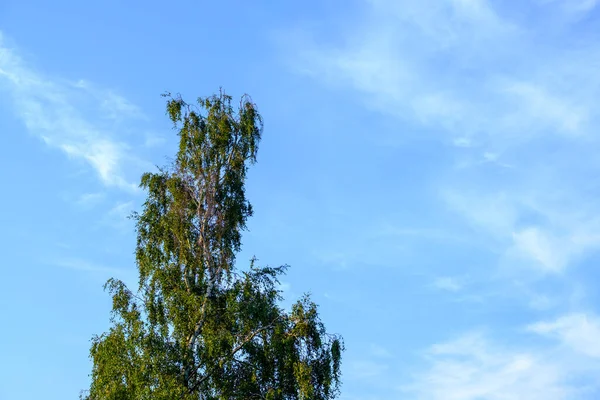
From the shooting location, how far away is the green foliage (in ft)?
92.3

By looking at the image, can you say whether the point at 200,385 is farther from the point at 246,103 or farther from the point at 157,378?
the point at 246,103

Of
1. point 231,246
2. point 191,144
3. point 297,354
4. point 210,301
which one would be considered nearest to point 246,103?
point 191,144

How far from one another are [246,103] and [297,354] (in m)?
10.8

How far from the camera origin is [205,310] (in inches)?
1157

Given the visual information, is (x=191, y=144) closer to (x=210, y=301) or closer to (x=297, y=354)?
(x=210, y=301)

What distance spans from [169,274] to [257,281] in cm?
321

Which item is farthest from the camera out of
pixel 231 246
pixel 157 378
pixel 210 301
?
pixel 231 246

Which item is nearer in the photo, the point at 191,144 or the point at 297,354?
the point at 297,354

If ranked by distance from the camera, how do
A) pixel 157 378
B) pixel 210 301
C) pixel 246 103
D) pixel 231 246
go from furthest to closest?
1. pixel 246 103
2. pixel 231 246
3. pixel 210 301
4. pixel 157 378

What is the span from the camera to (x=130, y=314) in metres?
30.1

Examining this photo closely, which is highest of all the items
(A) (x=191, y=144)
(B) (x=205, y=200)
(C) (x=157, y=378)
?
(A) (x=191, y=144)

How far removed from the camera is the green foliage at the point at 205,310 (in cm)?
2814

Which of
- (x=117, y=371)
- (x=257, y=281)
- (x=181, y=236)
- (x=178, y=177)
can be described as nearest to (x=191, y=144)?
(x=178, y=177)

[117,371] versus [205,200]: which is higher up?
[205,200]
